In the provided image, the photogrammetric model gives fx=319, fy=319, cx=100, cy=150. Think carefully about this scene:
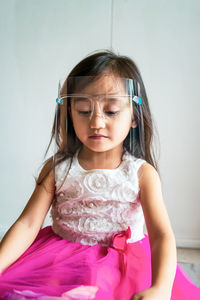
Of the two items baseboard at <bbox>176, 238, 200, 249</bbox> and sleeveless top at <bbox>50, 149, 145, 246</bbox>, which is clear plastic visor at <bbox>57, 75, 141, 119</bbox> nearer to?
sleeveless top at <bbox>50, 149, 145, 246</bbox>

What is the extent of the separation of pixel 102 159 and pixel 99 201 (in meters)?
0.10

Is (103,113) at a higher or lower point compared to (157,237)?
higher

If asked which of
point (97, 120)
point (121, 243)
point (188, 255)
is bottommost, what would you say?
point (188, 255)

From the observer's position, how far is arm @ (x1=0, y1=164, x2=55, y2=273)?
0.69 metres

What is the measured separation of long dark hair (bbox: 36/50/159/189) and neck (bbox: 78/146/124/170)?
1.2 inches

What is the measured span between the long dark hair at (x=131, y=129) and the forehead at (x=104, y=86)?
1cm

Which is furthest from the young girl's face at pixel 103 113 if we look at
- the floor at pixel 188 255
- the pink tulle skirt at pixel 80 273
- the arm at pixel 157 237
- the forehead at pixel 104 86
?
the floor at pixel 188 255

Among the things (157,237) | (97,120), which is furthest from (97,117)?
(157,237)

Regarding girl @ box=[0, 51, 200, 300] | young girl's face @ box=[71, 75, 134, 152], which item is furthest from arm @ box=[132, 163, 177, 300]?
young girl's face @ box=[71, 75, 134, 152]

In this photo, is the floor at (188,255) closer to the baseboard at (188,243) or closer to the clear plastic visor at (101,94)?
the baseboard at (188,243)

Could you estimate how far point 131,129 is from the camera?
753mm

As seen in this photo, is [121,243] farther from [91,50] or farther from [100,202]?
[91,50]

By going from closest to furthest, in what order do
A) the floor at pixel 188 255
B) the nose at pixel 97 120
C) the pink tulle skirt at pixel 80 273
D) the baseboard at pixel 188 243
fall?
the pink tulle skirt at pixel 80 273 → the nose at pixel 97 120 → the floor at pixel 188 255 → the baseboard at pixel 188 243

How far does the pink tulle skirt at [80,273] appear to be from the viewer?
1.71 feet
